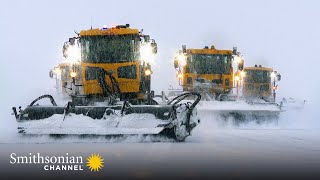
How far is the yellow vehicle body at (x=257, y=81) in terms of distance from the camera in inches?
1300

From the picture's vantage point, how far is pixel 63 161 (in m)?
9.62

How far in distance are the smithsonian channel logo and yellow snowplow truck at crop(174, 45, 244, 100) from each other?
46.6 feet

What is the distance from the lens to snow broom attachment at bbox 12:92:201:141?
45.5 feet

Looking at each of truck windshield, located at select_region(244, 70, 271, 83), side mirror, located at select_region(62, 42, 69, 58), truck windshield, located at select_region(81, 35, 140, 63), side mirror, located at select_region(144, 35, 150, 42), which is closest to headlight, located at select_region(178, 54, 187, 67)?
truck windshield, located at select_region(81, 35, 140, 63)

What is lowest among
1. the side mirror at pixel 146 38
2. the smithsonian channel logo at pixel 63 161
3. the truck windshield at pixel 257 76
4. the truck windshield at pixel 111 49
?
the smithsonian channel logo at pixel 63 161

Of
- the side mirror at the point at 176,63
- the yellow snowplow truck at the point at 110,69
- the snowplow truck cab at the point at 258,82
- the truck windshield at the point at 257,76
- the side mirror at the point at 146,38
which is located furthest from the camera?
the truck windshield at the point at 257,76

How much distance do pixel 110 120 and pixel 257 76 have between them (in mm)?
20233

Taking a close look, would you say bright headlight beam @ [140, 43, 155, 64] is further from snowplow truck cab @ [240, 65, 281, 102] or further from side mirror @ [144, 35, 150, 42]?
snowplow truck cab @ [240, 65, 281, 102]

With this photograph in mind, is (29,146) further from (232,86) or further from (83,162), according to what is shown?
(232,86)

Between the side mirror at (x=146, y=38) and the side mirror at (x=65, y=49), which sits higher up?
the side mirror at (x=146, y=38)

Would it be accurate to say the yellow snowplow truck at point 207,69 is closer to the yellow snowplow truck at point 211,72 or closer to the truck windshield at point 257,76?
the yellow snowplow truck at point 211,72

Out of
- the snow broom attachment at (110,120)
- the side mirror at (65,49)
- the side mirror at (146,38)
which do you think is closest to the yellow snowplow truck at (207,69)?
the side mirror at (146,38)

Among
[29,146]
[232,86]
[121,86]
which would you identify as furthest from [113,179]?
[232,86]

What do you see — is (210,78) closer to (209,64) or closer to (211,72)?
(211,72)
